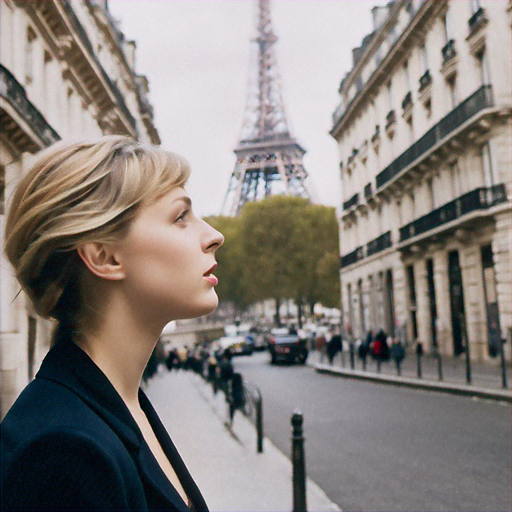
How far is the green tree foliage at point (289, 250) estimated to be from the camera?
56.1 metres

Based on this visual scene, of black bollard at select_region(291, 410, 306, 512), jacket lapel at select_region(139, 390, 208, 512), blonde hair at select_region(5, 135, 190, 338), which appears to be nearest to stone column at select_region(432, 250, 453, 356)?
black bollard at select_region(291, 410, 306, 512)

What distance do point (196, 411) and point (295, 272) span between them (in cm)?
4110

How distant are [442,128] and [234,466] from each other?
74.4 ft

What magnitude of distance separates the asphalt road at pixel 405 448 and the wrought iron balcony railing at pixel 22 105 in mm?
8955

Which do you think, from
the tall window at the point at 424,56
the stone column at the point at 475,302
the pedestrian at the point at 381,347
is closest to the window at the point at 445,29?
the tall window at the point at 424,56

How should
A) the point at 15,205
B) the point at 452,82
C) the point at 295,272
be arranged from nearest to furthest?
the point at 15,205
the point at 452,82
the point at 295,272

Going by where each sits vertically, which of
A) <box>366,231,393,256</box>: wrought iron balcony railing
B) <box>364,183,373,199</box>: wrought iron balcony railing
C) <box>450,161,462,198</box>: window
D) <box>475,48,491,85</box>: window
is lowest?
<box>366,231,393,256</box>: wrought iron balcony railing

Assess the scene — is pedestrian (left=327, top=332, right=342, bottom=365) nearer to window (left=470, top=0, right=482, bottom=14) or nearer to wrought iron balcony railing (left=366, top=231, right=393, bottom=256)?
wrought iron balcony railing (left=366, top=231, right=393, bottom=256)

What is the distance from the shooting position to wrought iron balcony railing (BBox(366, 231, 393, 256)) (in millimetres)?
37881

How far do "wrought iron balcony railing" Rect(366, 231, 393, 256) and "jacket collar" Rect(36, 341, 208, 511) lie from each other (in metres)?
36.9

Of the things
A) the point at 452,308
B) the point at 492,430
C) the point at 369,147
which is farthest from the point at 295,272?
the point at 492,430

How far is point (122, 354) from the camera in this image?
1.40 m

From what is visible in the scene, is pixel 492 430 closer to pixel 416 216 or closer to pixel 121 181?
pixel 121 181

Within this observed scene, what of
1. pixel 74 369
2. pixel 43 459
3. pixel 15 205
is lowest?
pixel 43 459
